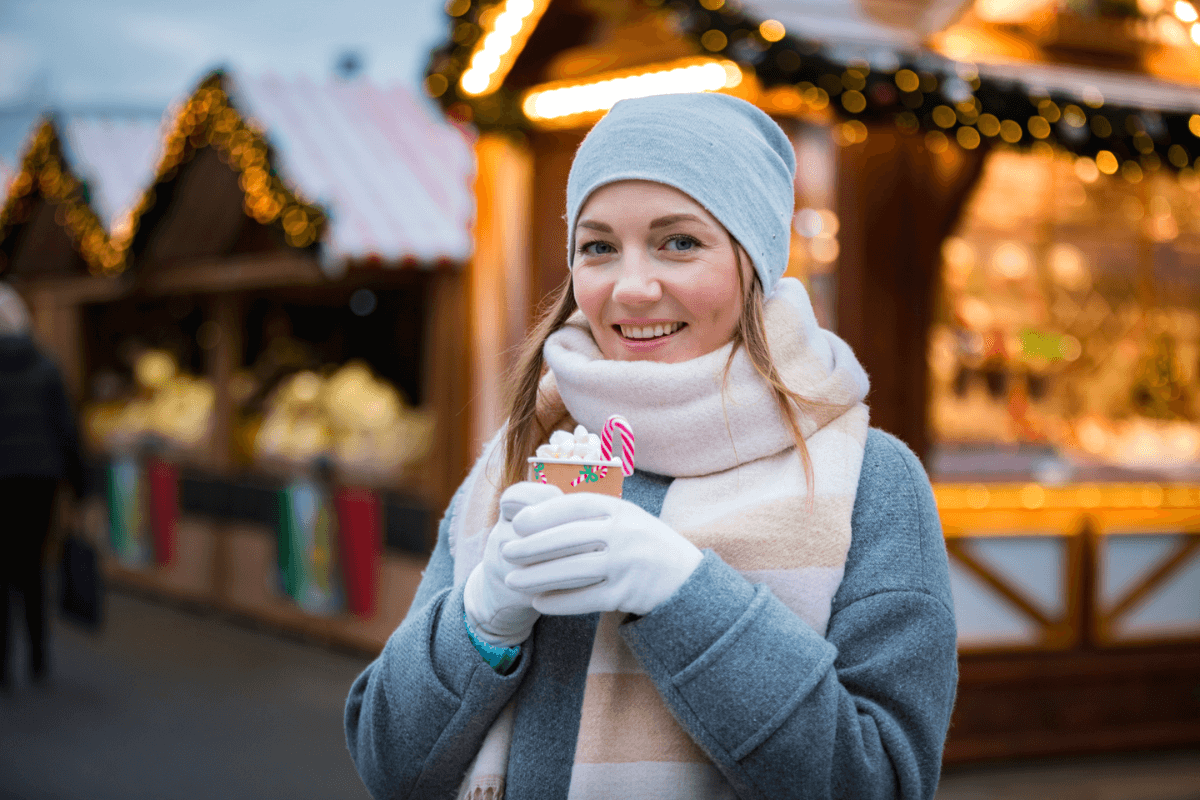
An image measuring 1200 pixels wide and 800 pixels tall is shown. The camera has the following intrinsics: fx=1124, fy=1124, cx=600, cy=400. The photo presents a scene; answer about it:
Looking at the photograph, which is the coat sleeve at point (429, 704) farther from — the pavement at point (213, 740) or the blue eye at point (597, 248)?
the pavement at point (213, 740)

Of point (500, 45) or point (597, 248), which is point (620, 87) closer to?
point (500, 45)

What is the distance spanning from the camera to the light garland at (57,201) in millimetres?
8383

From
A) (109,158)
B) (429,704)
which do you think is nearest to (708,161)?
(429,704)

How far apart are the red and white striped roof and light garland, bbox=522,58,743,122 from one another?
26.0 inches

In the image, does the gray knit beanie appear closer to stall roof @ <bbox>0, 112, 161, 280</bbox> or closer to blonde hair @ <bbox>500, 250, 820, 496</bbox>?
blonde hair @ <bbox>500, 250, 820, 496</bbox>

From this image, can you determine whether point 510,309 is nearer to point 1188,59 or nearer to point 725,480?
point 1188,59

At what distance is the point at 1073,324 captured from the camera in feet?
18.9

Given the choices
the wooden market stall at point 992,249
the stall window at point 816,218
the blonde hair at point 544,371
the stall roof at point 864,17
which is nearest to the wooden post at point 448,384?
the wooden market stall at point 992,249

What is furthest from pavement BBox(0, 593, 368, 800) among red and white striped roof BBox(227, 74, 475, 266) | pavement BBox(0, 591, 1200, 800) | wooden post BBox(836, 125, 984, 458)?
wooden post BBox(836, 125, 984, 458)

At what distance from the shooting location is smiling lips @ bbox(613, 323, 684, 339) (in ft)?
4.56

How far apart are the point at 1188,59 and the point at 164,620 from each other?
697 cm

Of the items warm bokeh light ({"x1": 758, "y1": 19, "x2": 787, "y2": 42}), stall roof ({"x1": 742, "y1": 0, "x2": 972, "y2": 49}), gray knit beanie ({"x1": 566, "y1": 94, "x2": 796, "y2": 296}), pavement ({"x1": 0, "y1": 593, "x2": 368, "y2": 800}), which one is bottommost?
pavement ({"x1": 0, "y1": 593, "x2": 368, "y2": 800})

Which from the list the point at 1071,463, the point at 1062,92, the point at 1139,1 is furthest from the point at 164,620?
the point at 1139,1

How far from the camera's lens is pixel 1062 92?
4656 millimetres
